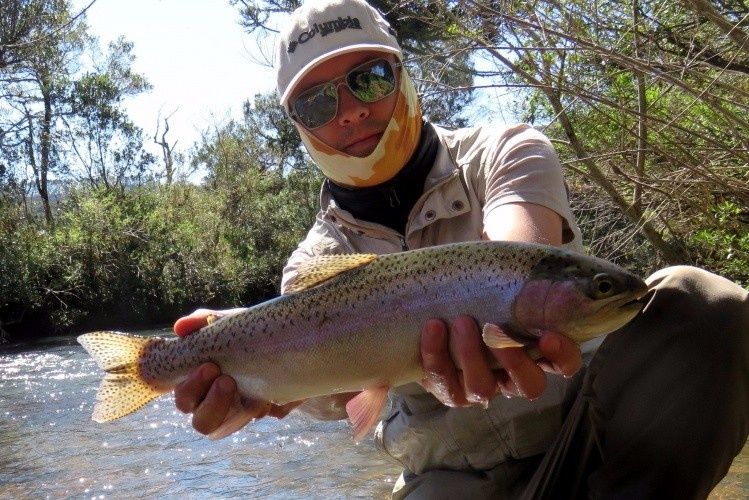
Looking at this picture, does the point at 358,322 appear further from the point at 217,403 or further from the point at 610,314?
the point at 610,314

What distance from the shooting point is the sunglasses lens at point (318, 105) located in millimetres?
3254

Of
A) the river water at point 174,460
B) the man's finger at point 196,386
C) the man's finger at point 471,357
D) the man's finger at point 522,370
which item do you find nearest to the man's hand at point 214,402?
the man's finger at point 196,386

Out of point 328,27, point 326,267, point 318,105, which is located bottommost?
point 326,267

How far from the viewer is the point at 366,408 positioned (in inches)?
104

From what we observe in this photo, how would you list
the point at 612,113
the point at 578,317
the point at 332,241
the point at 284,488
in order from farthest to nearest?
the point at 612,113 → the point at 284,488 → the point at 332,241 → the point at 578,317

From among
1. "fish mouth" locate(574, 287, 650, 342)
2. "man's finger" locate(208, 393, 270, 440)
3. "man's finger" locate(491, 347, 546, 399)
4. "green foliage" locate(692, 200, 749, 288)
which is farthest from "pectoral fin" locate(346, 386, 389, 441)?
"green foliage" locate(692, 200, 749, 288)

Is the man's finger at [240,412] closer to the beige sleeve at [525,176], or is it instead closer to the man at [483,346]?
the man at [483,346]

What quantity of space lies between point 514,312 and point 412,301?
1.03 feet

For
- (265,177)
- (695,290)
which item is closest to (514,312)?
(695,290)

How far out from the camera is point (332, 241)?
3.45 metres

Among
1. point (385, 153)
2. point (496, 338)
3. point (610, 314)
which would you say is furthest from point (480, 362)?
point (385, 153)

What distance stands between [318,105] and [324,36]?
0.28 m

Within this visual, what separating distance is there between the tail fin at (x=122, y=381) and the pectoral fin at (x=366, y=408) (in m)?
0.74

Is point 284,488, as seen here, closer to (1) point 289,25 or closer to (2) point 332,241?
(2) point 332,241
